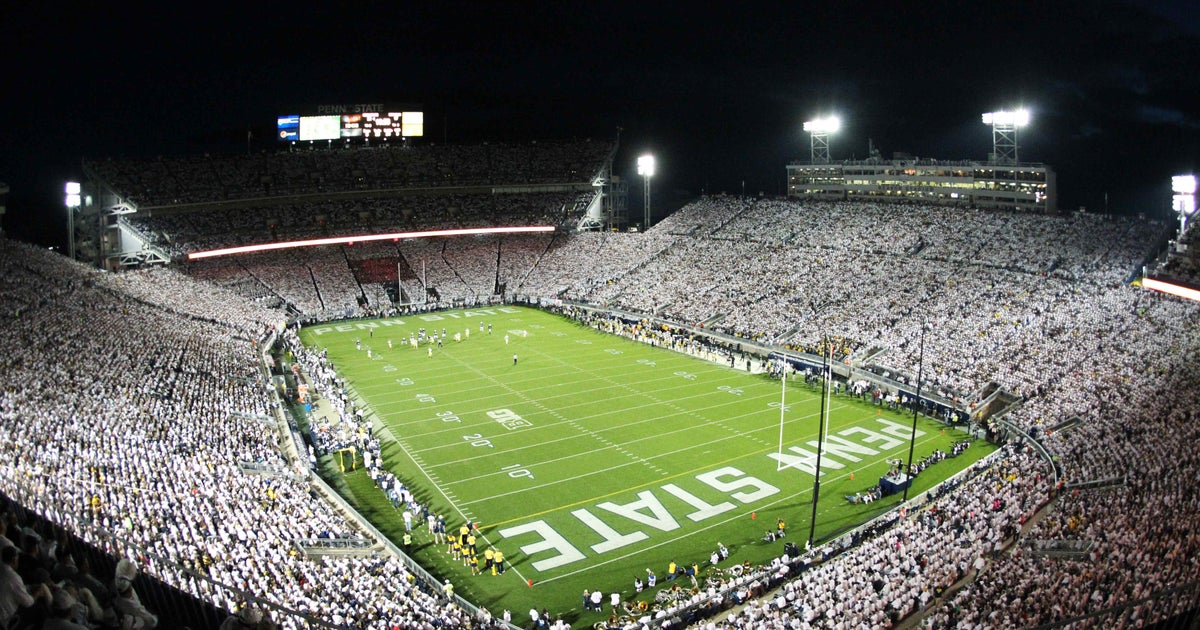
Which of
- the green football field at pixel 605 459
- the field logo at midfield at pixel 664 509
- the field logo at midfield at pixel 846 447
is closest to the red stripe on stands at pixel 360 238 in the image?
the green football field at pixel 605 459

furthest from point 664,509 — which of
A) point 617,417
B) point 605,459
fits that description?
point 617,417

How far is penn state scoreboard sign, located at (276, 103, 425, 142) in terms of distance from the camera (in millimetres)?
60688

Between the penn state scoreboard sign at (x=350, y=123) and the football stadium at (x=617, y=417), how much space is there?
5608mm

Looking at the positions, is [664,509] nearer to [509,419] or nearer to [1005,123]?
[509,419]

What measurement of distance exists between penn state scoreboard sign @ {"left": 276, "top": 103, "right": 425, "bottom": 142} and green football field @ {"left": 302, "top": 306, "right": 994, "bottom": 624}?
30.0 m

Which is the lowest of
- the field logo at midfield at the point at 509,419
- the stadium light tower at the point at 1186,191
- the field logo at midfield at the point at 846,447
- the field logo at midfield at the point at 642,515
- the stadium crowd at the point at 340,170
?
the field logo at midfield at the point at 642,515


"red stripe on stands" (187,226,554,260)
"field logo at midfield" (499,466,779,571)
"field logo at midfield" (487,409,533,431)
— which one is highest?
"red stripe on stands" (187,226,554,260)

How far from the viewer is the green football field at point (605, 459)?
56.5ft

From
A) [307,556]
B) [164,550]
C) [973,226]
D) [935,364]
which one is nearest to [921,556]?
[307,556]

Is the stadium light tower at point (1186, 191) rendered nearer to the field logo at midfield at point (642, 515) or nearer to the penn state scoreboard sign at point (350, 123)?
the field logo at midfield at point (642, 515)

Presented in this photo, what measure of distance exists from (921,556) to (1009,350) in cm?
1748

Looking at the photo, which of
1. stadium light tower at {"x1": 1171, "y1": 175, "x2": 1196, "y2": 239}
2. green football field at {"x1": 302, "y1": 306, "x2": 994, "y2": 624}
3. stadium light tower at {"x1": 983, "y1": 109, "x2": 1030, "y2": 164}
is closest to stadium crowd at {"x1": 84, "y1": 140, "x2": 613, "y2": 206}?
green football field at {"x1": 302, "y1": 306, "x2": 994, "y2": 624}

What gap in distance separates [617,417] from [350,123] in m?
43.1

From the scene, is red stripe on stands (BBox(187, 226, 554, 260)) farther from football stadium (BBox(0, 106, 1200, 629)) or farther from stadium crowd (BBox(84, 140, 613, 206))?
stadium crowd (BBox(84, 140, 613, 206))
